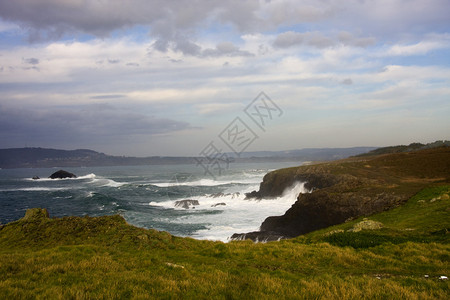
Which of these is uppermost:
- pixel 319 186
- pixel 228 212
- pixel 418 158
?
pixel 418 158

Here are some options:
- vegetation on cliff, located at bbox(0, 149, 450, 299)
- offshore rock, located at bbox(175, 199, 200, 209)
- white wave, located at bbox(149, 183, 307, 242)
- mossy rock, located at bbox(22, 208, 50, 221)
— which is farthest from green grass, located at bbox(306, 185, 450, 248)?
offshore rock, located at bbox(175, 199, 200, 209)

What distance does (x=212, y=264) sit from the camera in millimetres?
11102

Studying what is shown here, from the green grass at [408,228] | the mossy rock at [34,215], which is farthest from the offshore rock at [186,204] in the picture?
the green grass at [408,228]

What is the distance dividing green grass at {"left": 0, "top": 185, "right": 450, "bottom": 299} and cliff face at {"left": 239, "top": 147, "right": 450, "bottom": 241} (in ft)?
25.0

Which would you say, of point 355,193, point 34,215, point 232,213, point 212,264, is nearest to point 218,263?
point 212,264

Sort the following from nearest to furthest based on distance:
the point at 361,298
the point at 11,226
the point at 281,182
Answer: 1. the point at 361,298
2. the point at 11,226
3. the point at 281,182

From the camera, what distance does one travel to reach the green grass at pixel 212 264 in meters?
7.32

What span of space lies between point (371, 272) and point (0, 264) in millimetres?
12457

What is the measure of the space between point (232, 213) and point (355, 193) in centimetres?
1860

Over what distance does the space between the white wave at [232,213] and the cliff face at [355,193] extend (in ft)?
10.6

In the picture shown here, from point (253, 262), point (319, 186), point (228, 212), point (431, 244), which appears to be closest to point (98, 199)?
point (228, 212)

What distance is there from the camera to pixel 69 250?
12.0 metres

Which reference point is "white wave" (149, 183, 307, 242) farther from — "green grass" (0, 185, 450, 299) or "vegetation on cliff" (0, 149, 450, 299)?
"green grass" (0, 185, 450, 299)

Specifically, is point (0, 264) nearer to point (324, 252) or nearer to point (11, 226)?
point (11, 226)
